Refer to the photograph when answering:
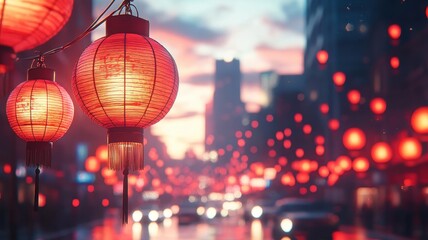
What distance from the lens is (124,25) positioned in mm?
6309

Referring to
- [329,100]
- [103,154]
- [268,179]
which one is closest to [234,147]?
[268,179]

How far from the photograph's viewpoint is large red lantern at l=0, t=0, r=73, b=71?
193 inches

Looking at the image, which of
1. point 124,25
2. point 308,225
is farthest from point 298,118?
point 124,25

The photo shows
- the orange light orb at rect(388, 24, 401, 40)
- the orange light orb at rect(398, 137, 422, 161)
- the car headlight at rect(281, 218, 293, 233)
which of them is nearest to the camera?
the orange light orb at rect(388, 24, 401, 40)

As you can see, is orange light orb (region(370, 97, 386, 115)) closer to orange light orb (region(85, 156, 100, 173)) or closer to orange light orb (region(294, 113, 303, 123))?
orange light orb (region(85, 156, 100, 173))

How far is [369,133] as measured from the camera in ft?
163

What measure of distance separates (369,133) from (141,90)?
45198 millimetres

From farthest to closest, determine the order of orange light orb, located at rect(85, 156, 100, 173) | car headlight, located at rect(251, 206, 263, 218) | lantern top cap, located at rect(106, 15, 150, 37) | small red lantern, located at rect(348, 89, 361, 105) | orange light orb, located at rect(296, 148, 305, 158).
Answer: orange light orb, located at rect(296, 148, 305, 158), car headlight, located at rect(251, 206, 263, 218), orange light orb, located at rect(85, 156, 100, 173), small red lantern, located at rect(348, 89, 361, 105), lantern top cap, located at rect(106, 15, 150, 37)

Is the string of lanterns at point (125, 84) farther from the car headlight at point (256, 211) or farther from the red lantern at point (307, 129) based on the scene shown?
the red lantern at point (307, 129)

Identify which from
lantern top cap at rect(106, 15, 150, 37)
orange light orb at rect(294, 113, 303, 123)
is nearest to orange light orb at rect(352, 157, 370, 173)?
lantern top cap at rect(106, 15, 150, 37)

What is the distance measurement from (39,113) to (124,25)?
183 centimetres

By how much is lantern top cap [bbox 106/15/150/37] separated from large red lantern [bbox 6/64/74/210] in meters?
1.62

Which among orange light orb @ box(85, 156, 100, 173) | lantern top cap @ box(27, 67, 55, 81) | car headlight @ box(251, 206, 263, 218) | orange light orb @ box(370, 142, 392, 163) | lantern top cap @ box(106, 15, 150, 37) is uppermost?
lantern top cap @ box(106, 15, 150, 37)

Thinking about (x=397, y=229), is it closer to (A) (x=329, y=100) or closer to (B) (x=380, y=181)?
(B) (x=380, y=181)
